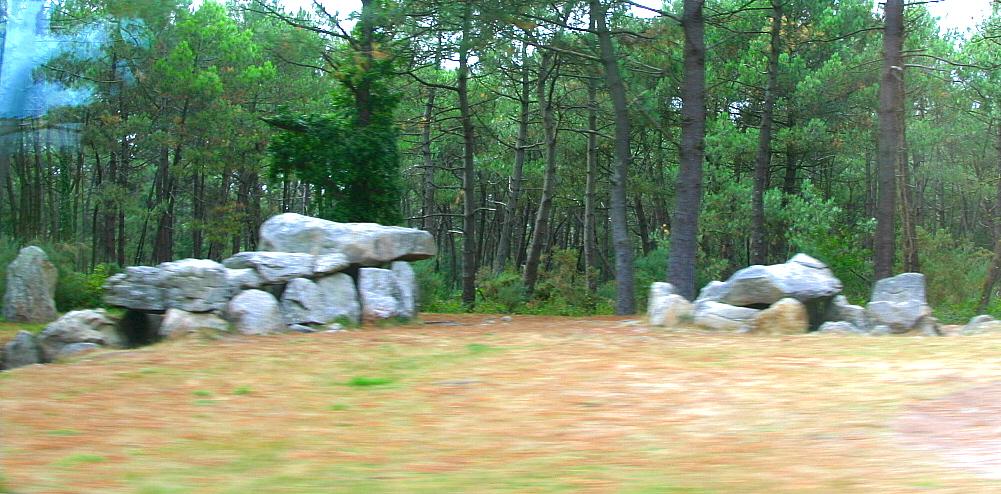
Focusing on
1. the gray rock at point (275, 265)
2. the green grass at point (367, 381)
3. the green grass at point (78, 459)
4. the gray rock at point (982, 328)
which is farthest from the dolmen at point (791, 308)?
the green grass at point (78, 459)

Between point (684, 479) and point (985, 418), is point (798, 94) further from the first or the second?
point (684, 479)

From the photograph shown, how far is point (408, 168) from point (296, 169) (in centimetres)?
2079

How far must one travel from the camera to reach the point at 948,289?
22641 millimetres

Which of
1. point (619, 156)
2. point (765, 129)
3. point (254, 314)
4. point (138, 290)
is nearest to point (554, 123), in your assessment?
point (765, 129)

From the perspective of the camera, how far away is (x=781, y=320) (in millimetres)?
11094

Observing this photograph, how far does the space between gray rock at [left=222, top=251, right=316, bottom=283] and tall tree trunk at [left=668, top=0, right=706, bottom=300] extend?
600 centimetres

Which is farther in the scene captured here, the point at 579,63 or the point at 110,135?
the point at 110,135

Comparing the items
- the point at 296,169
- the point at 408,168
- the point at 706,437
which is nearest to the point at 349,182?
the point at 296,169

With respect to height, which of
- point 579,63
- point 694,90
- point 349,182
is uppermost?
point 579,63

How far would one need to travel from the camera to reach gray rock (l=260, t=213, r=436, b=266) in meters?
12.8

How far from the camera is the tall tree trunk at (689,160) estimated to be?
13898 mm

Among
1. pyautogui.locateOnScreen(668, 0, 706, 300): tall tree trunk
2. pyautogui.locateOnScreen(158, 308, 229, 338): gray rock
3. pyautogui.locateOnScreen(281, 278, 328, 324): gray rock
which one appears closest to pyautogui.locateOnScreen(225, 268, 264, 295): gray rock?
pyautogui.locateOnScreen(281, 278, 328, 324): gray rock

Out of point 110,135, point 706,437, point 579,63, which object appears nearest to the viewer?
point 706,437

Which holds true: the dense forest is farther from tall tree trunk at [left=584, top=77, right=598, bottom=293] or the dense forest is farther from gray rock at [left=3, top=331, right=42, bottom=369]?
gray rock at [left=3, top=331, right=42, bottom=369]
